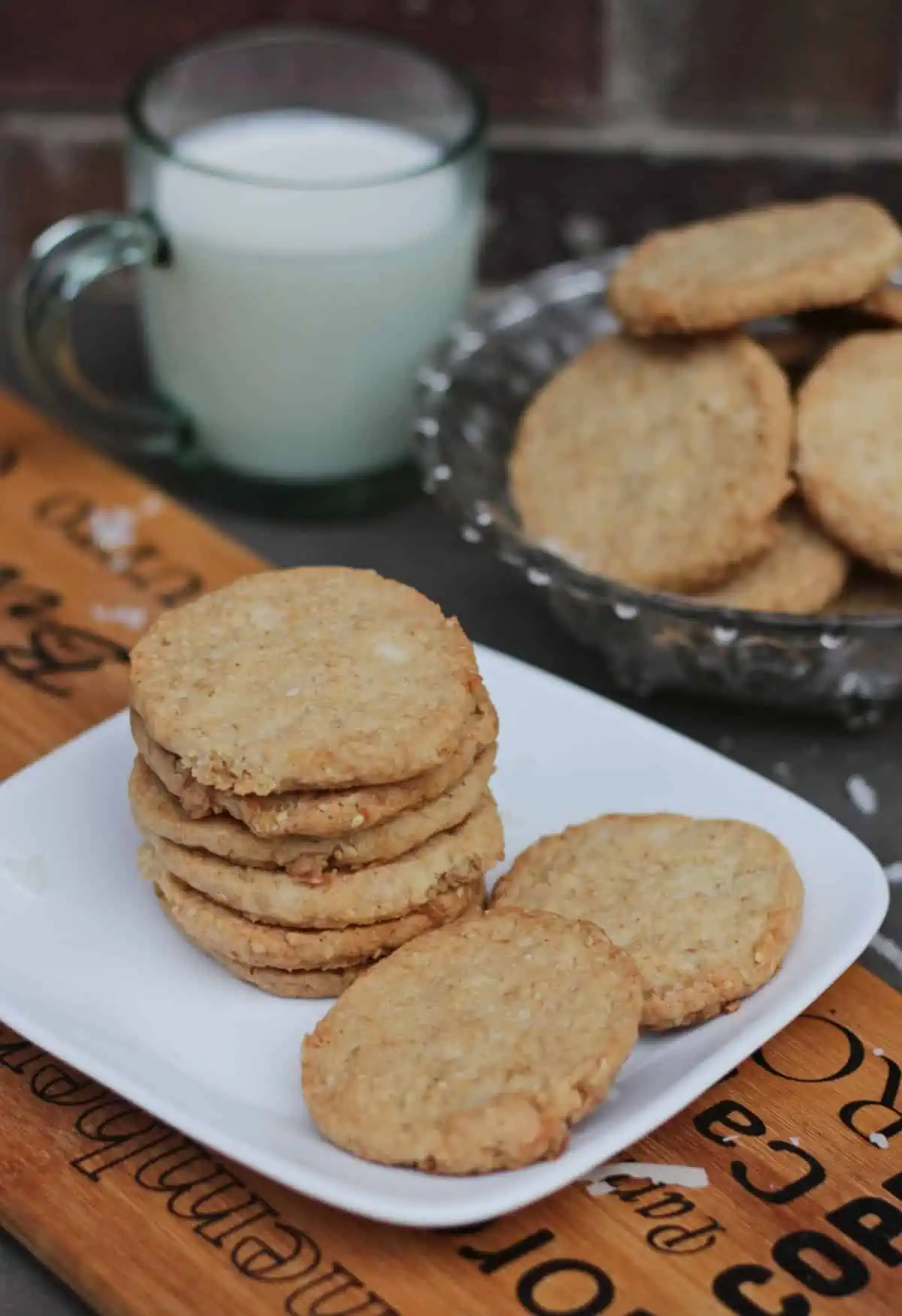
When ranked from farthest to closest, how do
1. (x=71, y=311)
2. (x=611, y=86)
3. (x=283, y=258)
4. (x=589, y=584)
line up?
(x=611, y=86), (x=71, y=311), (x=283, y=258), (x=589, y=584)

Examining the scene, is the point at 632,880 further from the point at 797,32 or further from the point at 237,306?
the point at 797,32

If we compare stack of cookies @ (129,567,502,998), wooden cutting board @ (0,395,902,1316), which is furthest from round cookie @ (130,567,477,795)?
wooden cutting board @ (0,395,902,1316)

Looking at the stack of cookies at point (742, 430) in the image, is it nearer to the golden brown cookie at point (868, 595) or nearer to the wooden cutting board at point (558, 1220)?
the golden brown cookie at point (868, 595)

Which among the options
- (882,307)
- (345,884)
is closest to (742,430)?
(882,307)

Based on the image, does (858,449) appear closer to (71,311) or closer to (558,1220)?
(558,1220)

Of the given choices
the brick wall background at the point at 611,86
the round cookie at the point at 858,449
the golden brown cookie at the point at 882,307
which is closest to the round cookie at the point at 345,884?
the round cookie at the point at 858,449

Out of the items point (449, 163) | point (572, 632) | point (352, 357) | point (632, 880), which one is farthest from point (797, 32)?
point (632, 880)

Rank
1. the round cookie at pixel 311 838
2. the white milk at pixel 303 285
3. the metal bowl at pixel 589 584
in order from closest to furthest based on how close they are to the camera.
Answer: the round cookie at pixel 311 838 < the metal bowl at pixel 589 584 < the white milk at pixel 303 285
